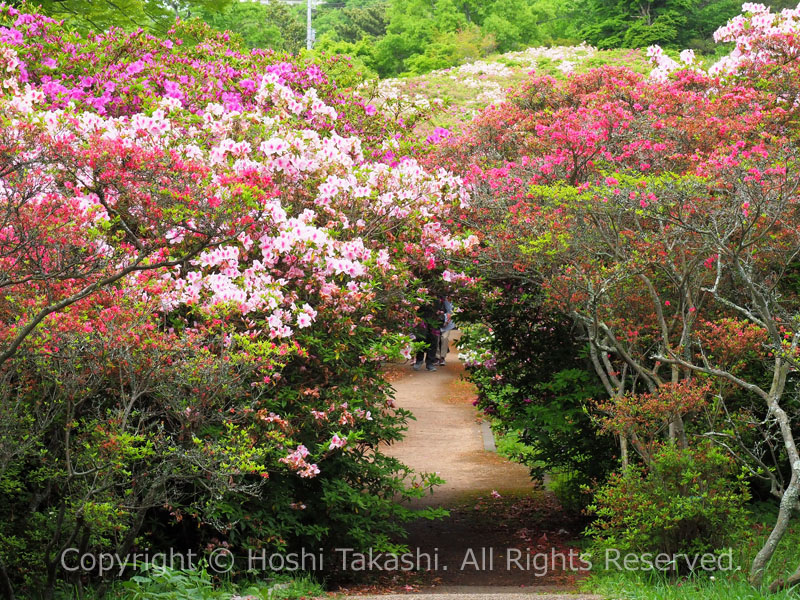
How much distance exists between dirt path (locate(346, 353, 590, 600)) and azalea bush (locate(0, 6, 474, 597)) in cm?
96

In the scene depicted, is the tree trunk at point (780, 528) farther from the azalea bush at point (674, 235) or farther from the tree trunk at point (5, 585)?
the tree trunk at point (5, 585)

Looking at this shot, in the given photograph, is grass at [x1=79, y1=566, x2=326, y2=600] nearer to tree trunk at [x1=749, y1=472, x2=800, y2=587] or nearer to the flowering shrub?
the flowering shrub

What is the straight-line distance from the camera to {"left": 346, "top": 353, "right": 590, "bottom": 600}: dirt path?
7.62 meters

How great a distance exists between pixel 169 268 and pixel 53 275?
6.26ft

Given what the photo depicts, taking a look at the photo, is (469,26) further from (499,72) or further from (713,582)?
(713,582)

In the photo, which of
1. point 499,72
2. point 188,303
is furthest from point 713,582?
point 499,72

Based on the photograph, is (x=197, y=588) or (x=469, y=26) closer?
(x=197, y=588)

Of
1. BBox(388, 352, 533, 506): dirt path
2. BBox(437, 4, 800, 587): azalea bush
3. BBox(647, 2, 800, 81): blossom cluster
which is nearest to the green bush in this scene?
BBox(437, 4, 800, 587): azalea bush

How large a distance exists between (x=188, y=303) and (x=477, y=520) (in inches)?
198

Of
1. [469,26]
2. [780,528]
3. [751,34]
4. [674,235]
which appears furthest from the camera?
[469,26]

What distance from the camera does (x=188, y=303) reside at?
5633mm

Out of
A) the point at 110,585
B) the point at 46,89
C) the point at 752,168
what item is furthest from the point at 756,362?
the point at 46,89

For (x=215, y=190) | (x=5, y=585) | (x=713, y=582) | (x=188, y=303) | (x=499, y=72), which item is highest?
(x=499, y=72)

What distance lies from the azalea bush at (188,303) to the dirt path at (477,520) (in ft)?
3.15
